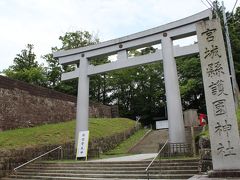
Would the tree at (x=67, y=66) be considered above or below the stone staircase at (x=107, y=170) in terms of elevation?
above

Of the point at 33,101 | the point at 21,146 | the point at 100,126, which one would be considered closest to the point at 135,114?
the point at 100,126

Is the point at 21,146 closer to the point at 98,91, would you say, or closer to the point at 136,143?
the point at 136,143

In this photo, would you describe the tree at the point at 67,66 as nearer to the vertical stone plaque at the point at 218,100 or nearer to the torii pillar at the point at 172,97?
the torii pillar at the point at 172,97

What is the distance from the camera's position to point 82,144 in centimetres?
1099

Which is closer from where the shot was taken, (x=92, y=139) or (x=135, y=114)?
(x=92, y=139)

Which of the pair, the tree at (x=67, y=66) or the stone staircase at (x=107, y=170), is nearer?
the stone staircase at (x=107, y=170)

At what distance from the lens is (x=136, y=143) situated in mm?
16078

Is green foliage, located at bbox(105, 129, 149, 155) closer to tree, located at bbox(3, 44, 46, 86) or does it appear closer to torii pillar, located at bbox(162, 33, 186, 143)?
torii pillar, located at bbox(162, 33, 186, 143)

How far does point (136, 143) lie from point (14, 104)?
313 inches

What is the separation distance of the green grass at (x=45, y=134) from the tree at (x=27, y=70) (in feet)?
43.0

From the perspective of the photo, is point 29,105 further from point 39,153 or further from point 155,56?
point 155,56

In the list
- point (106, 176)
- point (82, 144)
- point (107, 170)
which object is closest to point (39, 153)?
point (82, 144)

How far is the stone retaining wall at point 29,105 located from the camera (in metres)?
14.1

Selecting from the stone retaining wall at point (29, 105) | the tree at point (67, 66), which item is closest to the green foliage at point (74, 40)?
the tree at point (67, 66)
